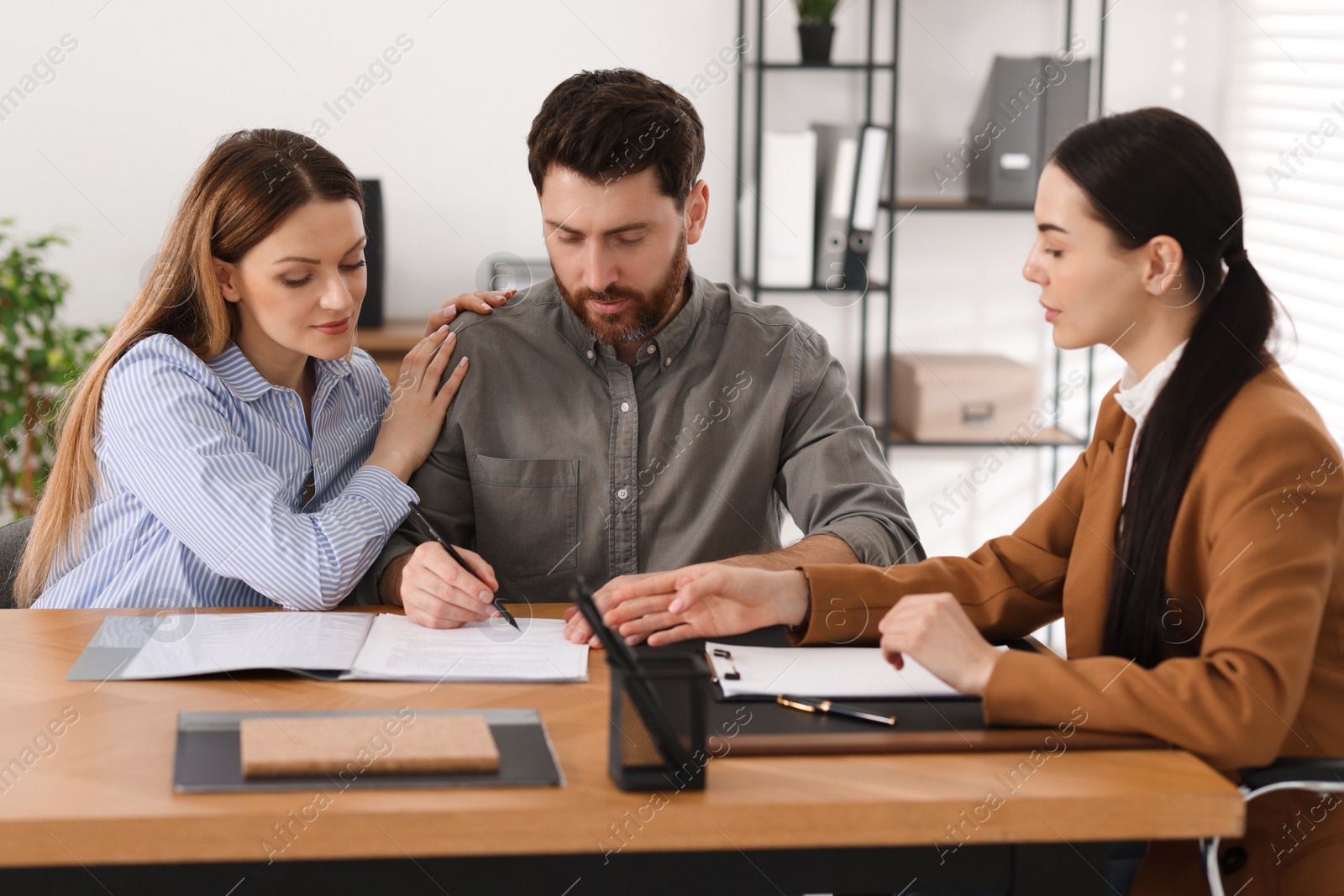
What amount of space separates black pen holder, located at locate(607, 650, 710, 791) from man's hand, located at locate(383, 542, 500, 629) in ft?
1.46

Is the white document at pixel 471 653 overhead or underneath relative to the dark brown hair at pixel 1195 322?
underneath

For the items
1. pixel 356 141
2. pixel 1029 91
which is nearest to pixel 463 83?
pixel 356 141

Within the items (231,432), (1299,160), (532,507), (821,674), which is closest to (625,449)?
(532,507)

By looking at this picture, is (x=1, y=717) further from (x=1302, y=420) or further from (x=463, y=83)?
(x=463, y=83)

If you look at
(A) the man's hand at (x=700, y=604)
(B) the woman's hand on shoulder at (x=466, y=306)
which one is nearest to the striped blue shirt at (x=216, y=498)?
(B) the woman's hand on shoulder at (x=466, y=306)

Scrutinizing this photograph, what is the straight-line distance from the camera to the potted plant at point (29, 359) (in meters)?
2.99

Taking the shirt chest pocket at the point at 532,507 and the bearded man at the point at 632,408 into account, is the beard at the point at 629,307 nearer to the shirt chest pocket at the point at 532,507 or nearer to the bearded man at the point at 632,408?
the bearded man at the point at 632,408

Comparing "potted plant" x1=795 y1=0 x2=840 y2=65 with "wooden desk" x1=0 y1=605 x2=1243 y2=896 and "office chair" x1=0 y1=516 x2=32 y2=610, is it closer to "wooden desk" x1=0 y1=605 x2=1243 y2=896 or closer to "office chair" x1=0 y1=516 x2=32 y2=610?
"office chair" x1=0 y1=516 x2=32 y2=610

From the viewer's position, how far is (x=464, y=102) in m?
3.34

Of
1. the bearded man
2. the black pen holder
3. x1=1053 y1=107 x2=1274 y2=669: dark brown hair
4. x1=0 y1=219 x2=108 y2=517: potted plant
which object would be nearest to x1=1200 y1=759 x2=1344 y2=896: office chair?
x1=1053 y1=107 x2=1274 y2=669: dark brown hair

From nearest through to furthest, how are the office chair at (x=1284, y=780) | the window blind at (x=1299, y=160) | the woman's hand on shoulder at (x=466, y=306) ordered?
the office chair at (x=1284, y=780) < the woman's hand on shoulder at (x=466, y=306) < the window blind at (x=1299, y=160)

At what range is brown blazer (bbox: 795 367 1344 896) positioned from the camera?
3.58 ft

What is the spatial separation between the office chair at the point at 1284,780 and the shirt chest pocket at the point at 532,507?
101 centimetres

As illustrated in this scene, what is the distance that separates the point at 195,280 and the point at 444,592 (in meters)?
0.61
